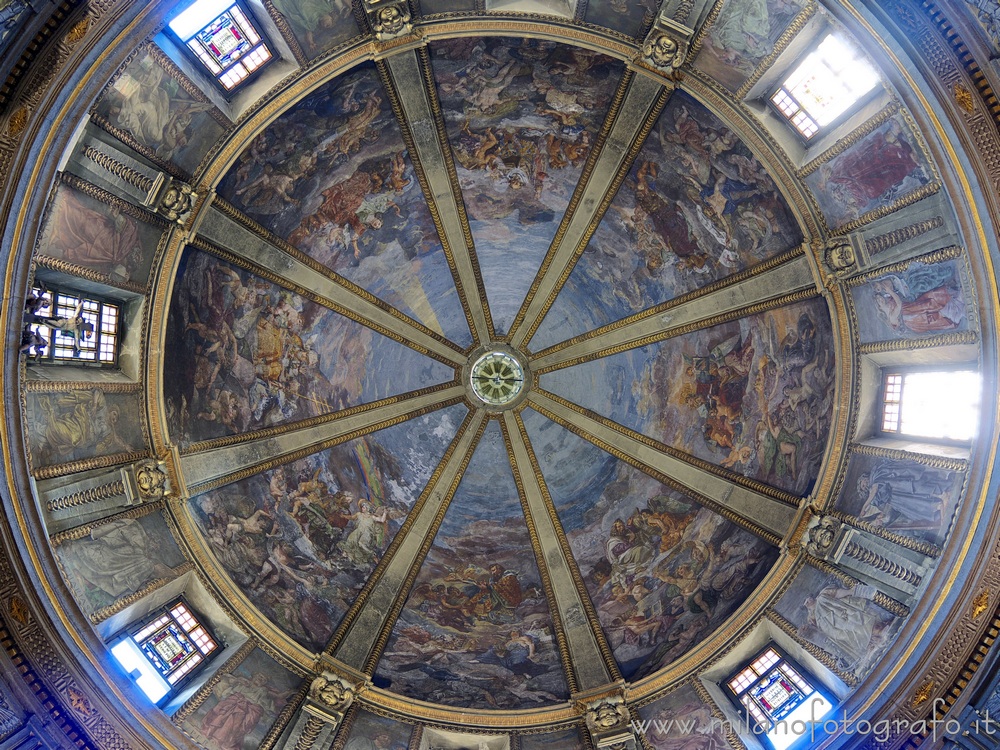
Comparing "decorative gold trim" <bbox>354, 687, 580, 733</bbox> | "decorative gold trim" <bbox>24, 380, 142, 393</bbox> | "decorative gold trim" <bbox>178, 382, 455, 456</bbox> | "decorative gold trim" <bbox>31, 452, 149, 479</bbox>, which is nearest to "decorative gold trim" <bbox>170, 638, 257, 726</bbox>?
"decorative gold trim" <bbox>354, 687, 580, 733</bbox>

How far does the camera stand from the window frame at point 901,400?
15.2 m

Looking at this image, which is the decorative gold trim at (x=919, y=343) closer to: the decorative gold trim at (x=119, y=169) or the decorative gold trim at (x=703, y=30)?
the decorative gold trim at (x=703, y=30)

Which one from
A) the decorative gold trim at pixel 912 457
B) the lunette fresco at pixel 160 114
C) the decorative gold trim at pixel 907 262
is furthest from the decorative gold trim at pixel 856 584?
the lunette fresco at pixel 160 114

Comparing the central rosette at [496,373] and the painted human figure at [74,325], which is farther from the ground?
the central rosette at [496,373]

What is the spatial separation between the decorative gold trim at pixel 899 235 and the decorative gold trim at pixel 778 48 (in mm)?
3636

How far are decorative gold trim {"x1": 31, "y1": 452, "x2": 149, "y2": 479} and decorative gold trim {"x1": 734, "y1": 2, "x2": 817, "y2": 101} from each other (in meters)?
13.9

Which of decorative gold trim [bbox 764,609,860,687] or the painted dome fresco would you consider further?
decorative gold trim [bbox 764,609,860,687]

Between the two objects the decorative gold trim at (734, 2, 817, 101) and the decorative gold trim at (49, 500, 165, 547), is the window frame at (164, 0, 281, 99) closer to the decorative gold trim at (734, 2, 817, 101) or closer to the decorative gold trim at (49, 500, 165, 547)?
the decorative gold trim at (49, 500, 165, 547)

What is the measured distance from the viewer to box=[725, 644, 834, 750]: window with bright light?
1611 cm

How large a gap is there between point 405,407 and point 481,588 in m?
4.76

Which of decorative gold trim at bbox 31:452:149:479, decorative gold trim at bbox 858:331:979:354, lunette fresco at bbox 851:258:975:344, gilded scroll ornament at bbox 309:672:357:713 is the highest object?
lunette fresco at bbox 851:258:975:344

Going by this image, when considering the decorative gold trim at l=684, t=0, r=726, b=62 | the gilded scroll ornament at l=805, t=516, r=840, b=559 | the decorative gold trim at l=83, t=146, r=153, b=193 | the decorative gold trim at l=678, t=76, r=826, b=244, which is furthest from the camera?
the gilded scroll ornament at l=805, t=516, r=840, b=559

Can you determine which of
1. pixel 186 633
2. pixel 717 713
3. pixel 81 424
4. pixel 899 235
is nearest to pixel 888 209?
pixel 899 235

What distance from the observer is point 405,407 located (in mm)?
20734
